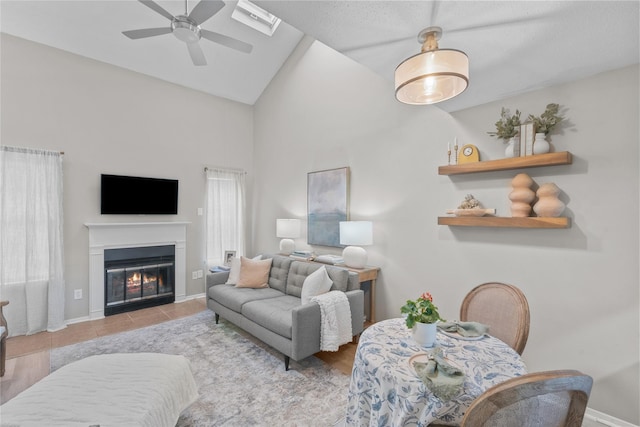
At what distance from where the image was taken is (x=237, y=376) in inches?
95.7

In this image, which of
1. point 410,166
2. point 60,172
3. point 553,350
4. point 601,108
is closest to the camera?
point 601,108

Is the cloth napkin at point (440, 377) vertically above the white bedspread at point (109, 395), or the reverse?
the cloth napkin at point (440, 377)

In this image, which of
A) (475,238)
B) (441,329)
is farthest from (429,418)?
(475,238)

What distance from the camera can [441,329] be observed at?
5.34 ft

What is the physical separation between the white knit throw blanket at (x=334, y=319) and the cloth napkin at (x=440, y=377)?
144 cm

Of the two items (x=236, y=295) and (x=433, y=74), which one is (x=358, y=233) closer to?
(x=236, y=295)

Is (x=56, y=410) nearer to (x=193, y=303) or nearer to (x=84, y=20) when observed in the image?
(x=193, y=303)

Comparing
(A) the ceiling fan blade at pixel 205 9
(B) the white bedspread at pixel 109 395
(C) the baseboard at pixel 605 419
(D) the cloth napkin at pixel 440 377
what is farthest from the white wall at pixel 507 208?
(B) the white bedspread at pixel 109 395

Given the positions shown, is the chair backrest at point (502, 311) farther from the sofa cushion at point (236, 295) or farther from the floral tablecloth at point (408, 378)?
the sofa cushion at point (236, 295)

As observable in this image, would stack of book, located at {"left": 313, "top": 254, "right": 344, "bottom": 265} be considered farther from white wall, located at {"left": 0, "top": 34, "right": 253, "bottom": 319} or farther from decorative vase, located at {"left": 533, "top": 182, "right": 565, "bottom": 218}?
white wall, located at {"left": 0, "top": 34, "right": 253, "bottom": 319}

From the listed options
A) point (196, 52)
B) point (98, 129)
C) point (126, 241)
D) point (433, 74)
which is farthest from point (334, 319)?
point (98, 129)

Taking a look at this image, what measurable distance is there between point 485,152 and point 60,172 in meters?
4.82

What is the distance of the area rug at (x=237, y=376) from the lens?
1967mm

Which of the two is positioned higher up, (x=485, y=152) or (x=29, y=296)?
(x=485, y=152)
